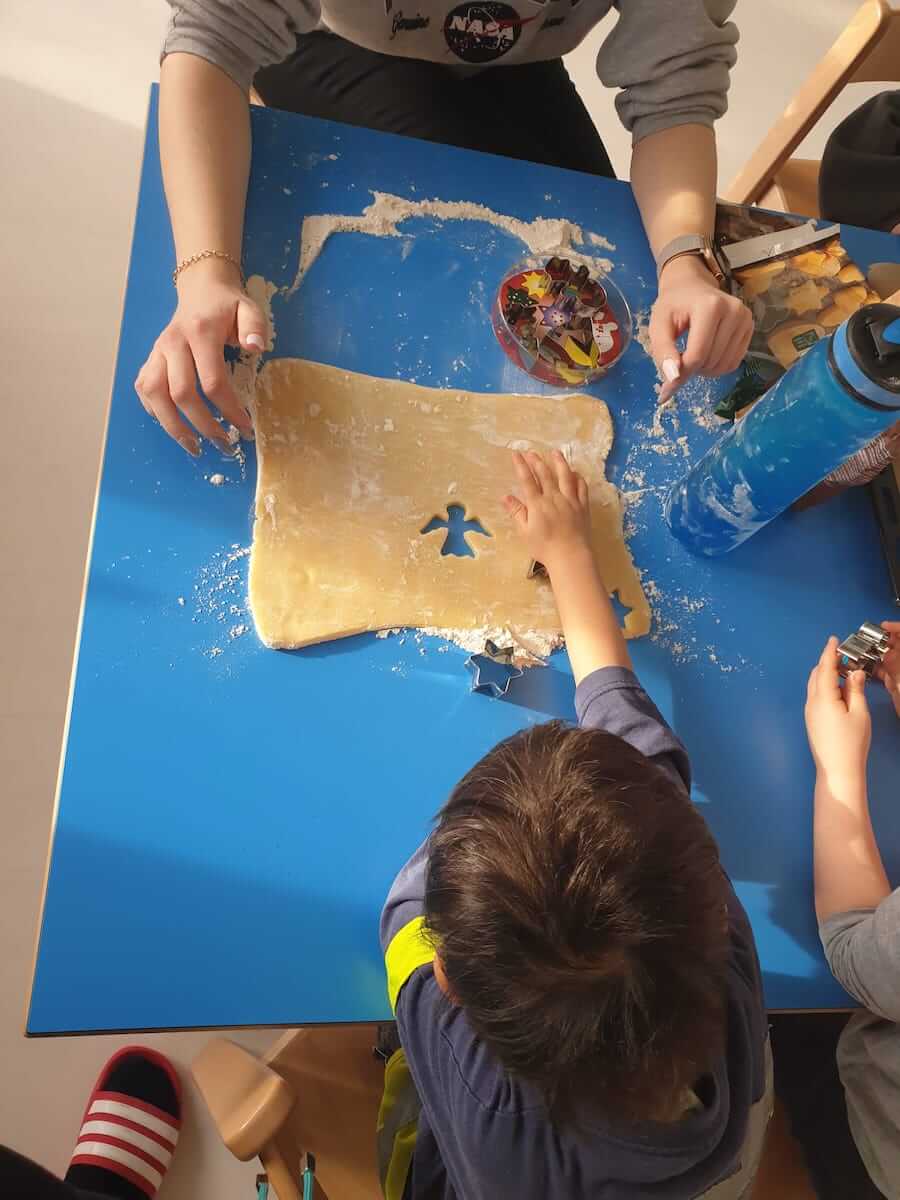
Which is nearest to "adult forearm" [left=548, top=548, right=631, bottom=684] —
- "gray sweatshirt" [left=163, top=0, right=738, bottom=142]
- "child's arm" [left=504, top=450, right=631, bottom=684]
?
"child's arm" [left=504, top=450, right=631, bottom=684]

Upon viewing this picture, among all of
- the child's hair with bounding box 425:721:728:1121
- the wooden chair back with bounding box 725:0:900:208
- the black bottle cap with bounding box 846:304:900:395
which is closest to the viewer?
the child's hair with bounding box 425:721:728:1121

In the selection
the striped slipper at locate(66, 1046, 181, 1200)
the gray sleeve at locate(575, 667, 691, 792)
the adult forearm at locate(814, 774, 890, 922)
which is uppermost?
the gray sleeve at locate(575, 667, 691, 792)

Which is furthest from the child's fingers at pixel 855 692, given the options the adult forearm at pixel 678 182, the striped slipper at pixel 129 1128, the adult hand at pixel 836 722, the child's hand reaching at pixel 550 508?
the striped slipper at pixel 129 1128

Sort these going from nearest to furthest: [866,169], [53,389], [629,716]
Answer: [629,716] → [866,169] → [53,389]

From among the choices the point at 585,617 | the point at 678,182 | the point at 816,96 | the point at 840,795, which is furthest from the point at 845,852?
the point at 816,96

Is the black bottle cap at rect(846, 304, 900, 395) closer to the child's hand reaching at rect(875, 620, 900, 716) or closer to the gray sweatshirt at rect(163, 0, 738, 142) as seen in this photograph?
the child's hand reaching at rect(875, 620, 900, 716)

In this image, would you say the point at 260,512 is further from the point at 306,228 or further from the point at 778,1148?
the point at 778,1148

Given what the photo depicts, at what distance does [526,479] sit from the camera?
83 centimetres

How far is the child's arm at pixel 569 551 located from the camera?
77cm

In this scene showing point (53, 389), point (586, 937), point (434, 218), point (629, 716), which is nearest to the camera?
point (586, 937)

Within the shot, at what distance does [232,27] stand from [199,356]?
373mm

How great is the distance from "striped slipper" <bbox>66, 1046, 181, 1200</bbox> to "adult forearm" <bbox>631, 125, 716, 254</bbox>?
51.3 inches

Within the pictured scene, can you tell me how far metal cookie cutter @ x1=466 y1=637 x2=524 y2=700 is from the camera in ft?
2.48

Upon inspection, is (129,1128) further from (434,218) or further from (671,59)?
(671,59)
